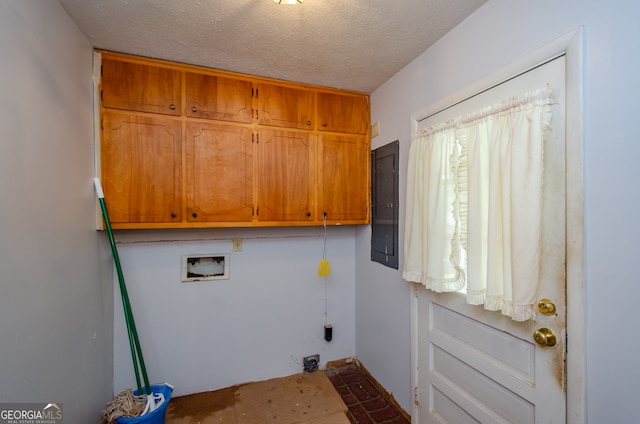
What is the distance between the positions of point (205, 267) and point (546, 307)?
7.15 ft

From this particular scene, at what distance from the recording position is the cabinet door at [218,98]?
1881 mm

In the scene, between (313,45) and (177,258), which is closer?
(313,45)

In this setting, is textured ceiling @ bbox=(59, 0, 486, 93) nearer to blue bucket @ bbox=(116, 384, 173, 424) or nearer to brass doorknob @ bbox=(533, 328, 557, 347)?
brass doorknob @ bbox=(533, 328, 557, 347)

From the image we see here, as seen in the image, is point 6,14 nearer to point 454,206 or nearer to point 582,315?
point 454,206

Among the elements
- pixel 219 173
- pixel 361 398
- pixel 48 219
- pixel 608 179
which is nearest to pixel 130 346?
pixel 48 219

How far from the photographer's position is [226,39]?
62.7 inches

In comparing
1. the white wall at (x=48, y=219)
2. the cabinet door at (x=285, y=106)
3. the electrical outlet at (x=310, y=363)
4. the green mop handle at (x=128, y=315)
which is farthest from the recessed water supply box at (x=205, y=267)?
the cabinet door at (x=285, y=106)

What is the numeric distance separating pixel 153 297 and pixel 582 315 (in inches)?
98.6

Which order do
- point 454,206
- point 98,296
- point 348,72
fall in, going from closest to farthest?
point 454,206
point 98,296
point 348,72

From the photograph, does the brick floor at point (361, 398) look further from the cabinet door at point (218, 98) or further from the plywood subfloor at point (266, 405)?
the cabinet door at point (218, 98)

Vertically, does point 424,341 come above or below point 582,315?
below

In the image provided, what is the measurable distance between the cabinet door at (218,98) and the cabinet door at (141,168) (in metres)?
0.20

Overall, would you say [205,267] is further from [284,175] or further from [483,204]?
[483,204]

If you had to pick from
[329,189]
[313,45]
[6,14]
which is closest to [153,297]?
[329,189]
